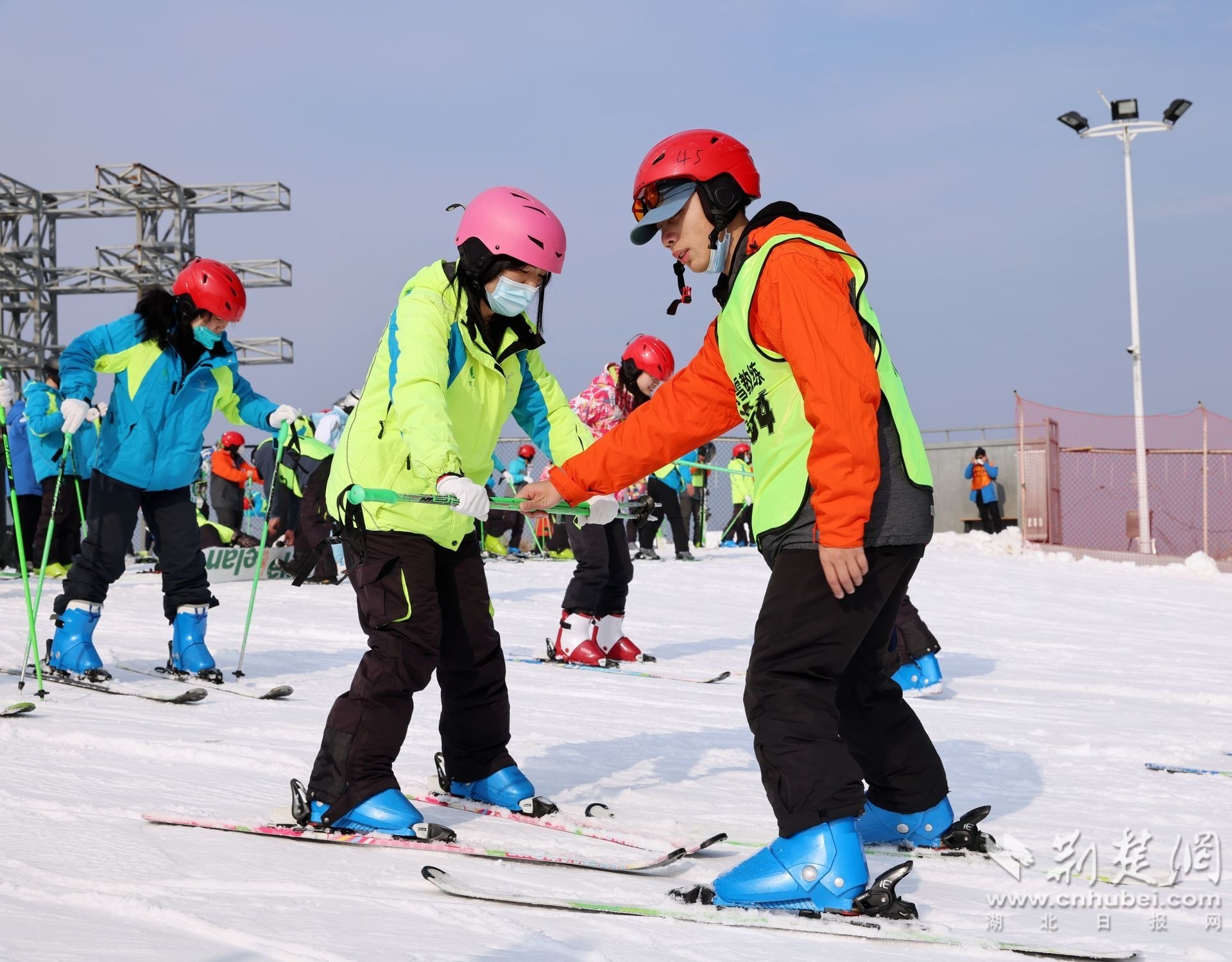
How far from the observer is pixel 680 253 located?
338cm

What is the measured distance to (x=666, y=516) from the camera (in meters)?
16.6

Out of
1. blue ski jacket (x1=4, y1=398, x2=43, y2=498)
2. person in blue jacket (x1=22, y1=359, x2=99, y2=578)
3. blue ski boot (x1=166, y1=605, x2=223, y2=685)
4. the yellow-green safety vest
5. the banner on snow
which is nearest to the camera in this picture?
the yellow-green safety vest

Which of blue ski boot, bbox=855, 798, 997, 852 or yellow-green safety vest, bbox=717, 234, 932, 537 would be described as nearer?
yellow-green safety vest, bbox=717, 234, 932, 537

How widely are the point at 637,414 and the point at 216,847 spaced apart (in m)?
1.67

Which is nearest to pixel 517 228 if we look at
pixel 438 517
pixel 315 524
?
pixel 438 517

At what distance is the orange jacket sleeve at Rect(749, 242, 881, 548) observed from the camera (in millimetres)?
2770

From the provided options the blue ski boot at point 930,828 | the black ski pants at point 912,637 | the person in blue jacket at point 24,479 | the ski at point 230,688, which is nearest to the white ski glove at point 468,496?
the blue ski boot at point 930,828

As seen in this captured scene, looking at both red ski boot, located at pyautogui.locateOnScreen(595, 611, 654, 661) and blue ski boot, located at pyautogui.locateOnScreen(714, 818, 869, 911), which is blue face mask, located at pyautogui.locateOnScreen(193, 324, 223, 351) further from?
blue ski boot, located at pyautogui.locateOnScreen(714, 818, 869, 911)

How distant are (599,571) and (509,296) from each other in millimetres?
4095

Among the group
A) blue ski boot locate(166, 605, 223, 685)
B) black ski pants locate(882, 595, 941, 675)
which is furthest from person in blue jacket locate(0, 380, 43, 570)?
black ski pants locate(882, 595, 941, 675)

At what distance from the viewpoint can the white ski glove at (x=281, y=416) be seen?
6.79 m

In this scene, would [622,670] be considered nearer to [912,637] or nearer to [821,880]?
[912,637]

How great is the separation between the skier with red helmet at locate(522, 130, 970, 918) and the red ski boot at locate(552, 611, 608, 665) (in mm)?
4488

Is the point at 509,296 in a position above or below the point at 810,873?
above
